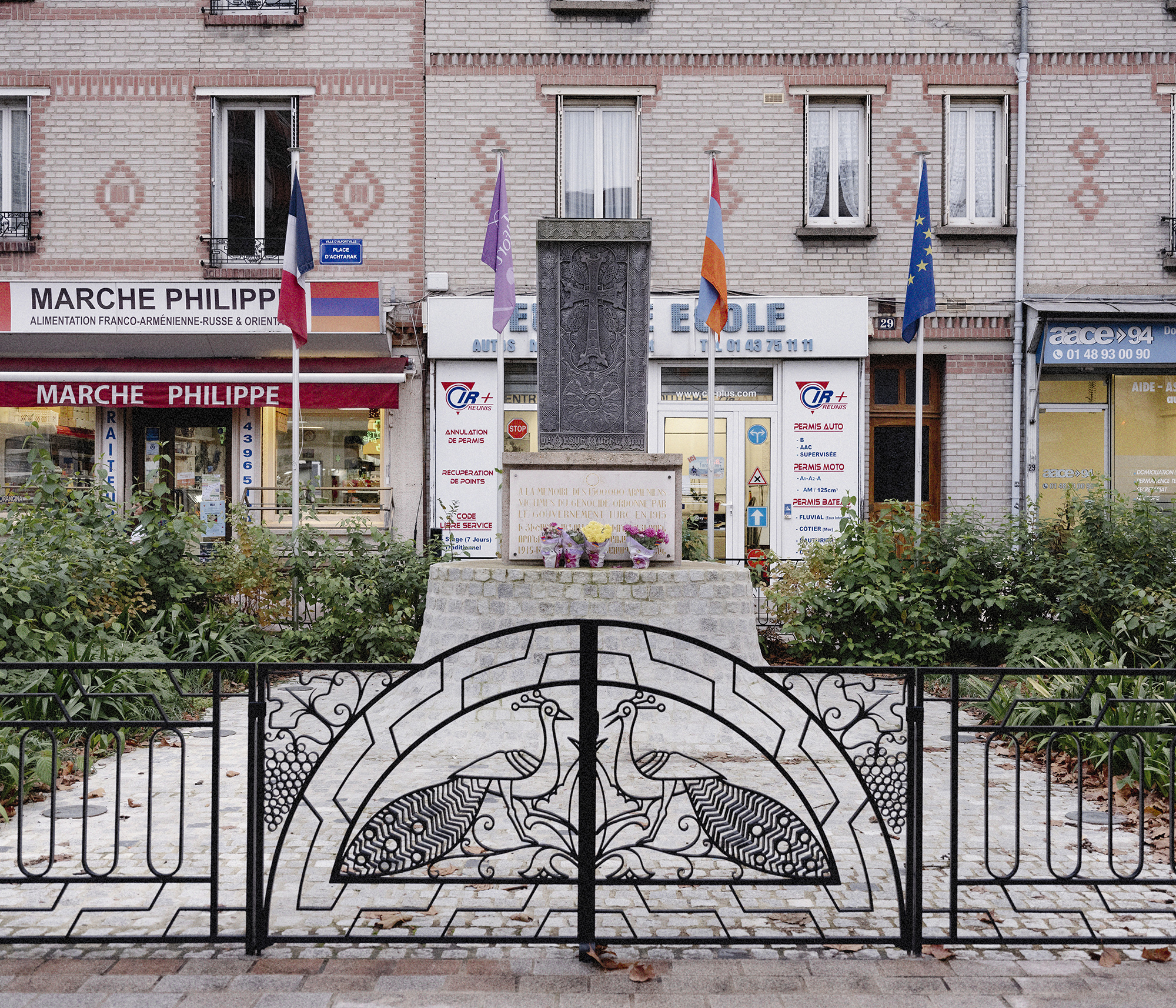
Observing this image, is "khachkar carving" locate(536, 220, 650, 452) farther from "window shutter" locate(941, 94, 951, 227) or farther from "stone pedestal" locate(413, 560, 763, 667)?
"window shutter" locate(941, 94, 951, 227)

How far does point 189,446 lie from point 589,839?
12474 millimetres

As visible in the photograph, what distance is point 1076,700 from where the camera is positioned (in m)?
3.62

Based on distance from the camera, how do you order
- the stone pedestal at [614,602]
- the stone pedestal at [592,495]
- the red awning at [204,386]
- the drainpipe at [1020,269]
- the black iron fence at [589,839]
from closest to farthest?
the black iron fence at [589,839] < the stone pedestal at [614,602] < the stone pedestal at [592,495] < the red awning at [204,386] < the drainpipe at [1020,269]

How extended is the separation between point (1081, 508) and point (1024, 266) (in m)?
6.35

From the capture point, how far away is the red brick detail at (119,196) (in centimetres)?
1393

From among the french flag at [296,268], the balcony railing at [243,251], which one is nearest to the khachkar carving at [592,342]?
the french flag at [296,268]

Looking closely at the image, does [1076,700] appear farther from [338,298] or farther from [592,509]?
[338,298]

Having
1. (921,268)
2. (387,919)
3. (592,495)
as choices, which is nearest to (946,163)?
(921,268)

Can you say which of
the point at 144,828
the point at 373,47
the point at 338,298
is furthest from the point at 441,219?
the point at 144,828

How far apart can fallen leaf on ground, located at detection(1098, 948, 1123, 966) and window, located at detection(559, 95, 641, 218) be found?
477 inches

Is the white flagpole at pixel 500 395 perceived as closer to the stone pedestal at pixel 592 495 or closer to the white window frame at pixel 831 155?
the stone pedestal at pixel 592 495

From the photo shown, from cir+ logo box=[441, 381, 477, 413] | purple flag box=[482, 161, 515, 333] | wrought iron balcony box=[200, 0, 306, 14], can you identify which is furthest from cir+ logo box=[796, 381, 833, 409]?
wrought iron balcony box=[200, 0, 306, 14]

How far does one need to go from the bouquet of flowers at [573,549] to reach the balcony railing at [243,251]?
28.0 feet

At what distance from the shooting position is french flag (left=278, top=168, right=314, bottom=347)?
10945mm
